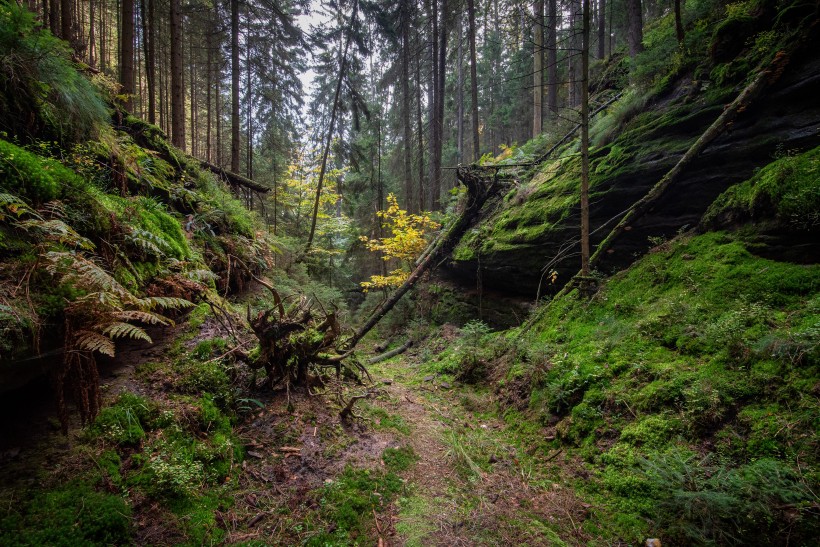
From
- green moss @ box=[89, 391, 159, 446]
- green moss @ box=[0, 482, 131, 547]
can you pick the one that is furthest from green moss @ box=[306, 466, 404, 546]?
green moss @ box=[89, 391, 159, 446]

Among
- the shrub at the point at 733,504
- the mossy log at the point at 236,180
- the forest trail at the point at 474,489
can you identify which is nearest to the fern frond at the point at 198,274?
the forest trail at the point at 474,489

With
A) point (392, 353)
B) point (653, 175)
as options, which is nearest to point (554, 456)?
point (653, 175)

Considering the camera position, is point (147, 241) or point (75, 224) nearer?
point (75, 224)

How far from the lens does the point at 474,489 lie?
3.65m

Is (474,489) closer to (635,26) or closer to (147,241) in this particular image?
(147,241)

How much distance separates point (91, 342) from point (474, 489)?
3.76 meters

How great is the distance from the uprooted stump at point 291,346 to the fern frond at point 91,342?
1.66m

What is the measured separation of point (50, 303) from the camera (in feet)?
7.79

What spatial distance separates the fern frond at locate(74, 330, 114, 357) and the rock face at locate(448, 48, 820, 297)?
276 inches

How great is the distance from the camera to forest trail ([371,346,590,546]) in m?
2.95

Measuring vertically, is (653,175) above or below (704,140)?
below

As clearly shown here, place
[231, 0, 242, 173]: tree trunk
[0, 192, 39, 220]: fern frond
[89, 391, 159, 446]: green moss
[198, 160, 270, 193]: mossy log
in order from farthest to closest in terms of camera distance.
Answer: [231, 0, 242, 173]: tree trunk → [198, 160, 270, 193]: mossy log → [89, 391, 159, 446]: green moss → [0, 192, 39, 220]: fern frond

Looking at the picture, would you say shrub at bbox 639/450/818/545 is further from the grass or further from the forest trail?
the forest trail

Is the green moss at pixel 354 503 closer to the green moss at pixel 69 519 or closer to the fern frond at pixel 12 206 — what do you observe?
the green moss at pixel 69 519
